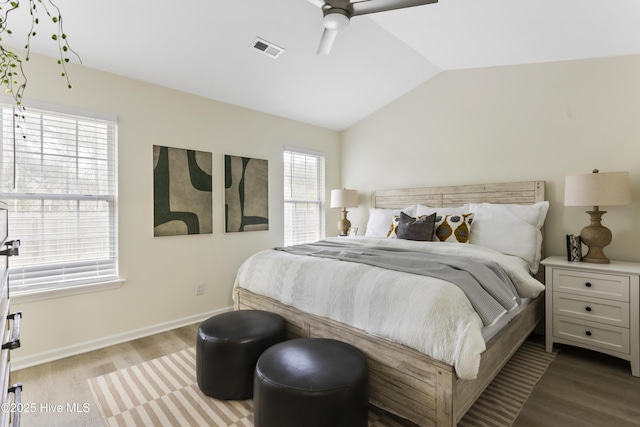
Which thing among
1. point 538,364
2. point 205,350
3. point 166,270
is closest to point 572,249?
point 538,364

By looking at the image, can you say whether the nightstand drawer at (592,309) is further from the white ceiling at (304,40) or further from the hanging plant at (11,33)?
the hanging plant at (11,33)

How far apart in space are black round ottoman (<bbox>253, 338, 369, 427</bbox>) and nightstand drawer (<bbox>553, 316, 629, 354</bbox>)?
1.98 m

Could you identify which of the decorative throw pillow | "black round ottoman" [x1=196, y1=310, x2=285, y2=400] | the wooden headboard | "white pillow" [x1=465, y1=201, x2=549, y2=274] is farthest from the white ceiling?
"black round ottoman" [x1=196, y1=310, x2=285, y2=400]

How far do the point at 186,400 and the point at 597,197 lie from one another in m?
3.37

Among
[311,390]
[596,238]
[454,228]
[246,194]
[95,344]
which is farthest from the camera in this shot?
[246,194]

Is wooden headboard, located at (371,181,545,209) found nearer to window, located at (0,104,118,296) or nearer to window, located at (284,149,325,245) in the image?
window, located at (284,149,325,245)

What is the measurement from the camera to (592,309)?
247cm

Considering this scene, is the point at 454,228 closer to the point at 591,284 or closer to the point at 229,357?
the point at 591,284

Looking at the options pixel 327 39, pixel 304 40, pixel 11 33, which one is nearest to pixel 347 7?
pixel 327 39

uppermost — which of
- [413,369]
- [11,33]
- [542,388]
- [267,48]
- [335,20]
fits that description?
[267,48]

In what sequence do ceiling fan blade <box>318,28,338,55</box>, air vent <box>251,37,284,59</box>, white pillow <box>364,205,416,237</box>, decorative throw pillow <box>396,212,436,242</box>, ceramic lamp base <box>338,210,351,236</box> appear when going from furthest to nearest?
ceramic lamp base <box>338,210,351,236</box>, white pillow <box>364,205,416,237</box>, decorative throw pillow <box>396,212,436,242</box>, air vent <box>251,37,284,59</box>, ceiling fan blade <box>318,28,338,55</box>

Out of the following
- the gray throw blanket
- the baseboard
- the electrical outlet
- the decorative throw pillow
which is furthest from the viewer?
the electrical outlet

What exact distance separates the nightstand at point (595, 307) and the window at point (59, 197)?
387 cm

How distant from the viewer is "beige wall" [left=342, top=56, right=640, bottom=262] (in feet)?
9.05
